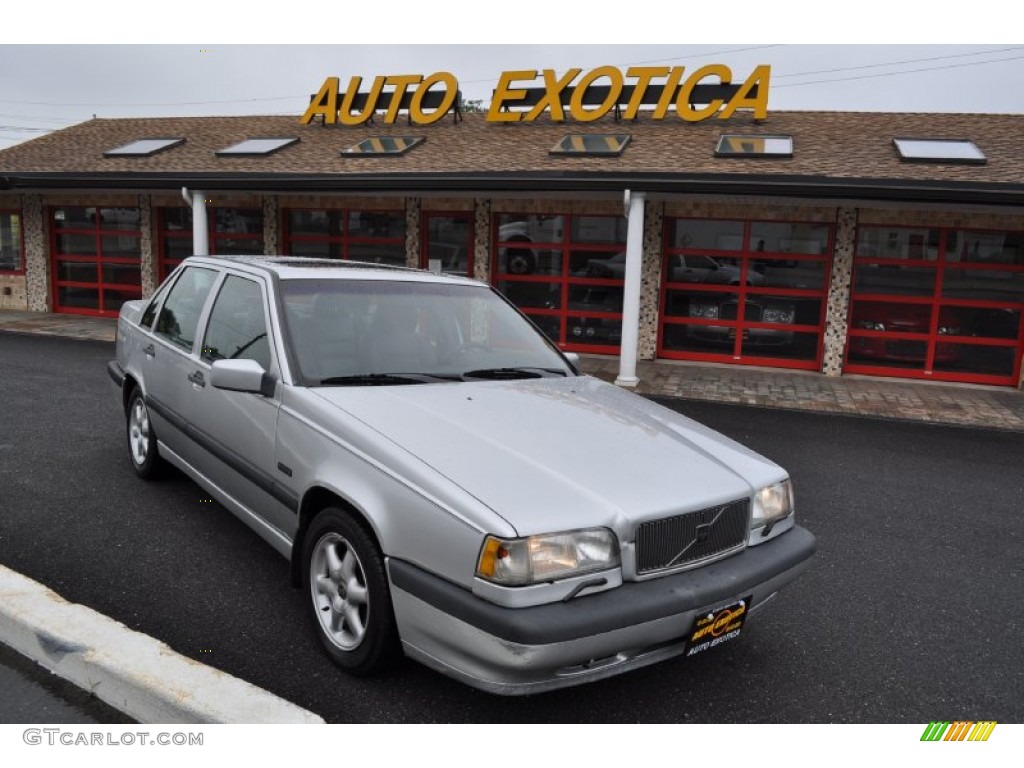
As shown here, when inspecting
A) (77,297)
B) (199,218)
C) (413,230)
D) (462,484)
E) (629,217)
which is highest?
(629,217)

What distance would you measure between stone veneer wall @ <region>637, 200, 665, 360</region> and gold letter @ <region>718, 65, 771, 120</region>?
340cm

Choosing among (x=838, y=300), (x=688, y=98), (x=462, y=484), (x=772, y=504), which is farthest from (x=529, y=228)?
(x=462, y=484)

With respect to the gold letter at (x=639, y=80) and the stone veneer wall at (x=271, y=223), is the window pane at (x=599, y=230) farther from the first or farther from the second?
the stone veneer wall at (x=271, y=223)

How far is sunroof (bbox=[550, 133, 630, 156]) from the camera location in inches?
523

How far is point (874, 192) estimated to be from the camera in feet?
33.9

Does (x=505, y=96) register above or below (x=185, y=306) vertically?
above

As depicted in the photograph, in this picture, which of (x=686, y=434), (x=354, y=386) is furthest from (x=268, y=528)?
(x=686, y=434)

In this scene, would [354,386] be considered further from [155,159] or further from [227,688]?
[155,159]

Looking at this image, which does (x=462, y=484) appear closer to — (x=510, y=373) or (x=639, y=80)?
(x=510, y=373)

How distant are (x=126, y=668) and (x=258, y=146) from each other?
14.4 metres

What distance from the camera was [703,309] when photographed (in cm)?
1315

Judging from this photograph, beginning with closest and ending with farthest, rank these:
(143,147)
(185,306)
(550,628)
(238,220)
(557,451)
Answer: (550,628)
(557,451)
(185,306)
(238,220)
(143,147)

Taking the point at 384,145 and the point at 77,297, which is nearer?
the point at 384,145

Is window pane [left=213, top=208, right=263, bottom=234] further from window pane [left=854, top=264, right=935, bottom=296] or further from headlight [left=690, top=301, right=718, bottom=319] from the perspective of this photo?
window pane [left=854, top=264, right=935, bottom=296]
